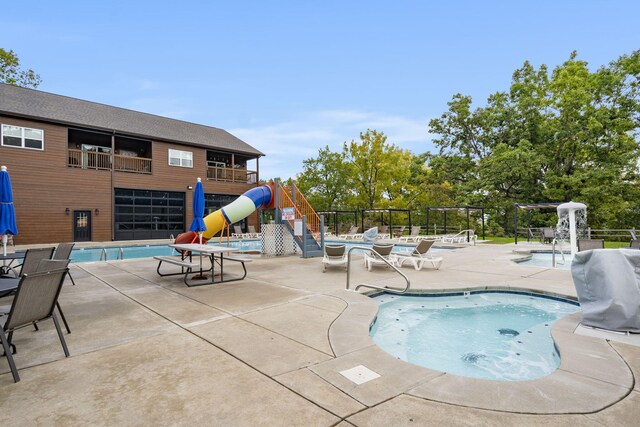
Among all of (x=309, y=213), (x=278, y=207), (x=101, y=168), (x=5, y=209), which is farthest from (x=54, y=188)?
(x=309, y=213)

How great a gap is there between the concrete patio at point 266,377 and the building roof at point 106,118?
18.9 m

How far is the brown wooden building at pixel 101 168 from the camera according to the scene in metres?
17.9

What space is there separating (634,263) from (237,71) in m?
24.0

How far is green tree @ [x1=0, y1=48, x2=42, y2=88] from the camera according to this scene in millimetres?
28141

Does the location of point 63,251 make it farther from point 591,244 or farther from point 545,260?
point 545,260

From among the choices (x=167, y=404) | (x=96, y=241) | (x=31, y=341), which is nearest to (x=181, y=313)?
(x=31, y=341)

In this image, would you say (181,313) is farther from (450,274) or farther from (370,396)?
(450,274)


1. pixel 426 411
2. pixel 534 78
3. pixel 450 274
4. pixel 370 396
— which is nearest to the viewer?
pixel 426 411

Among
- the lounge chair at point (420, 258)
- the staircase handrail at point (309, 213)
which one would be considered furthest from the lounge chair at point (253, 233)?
the lounge chair at point (420, 258)

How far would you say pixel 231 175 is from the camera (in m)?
27.3

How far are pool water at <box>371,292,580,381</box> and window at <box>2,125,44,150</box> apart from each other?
842 inches

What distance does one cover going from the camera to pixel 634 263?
12.9ft

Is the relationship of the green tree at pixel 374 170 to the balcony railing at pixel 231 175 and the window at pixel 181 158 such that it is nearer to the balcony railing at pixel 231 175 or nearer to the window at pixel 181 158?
the balcony railing at pixel 231 175

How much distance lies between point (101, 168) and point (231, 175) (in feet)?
30.3
